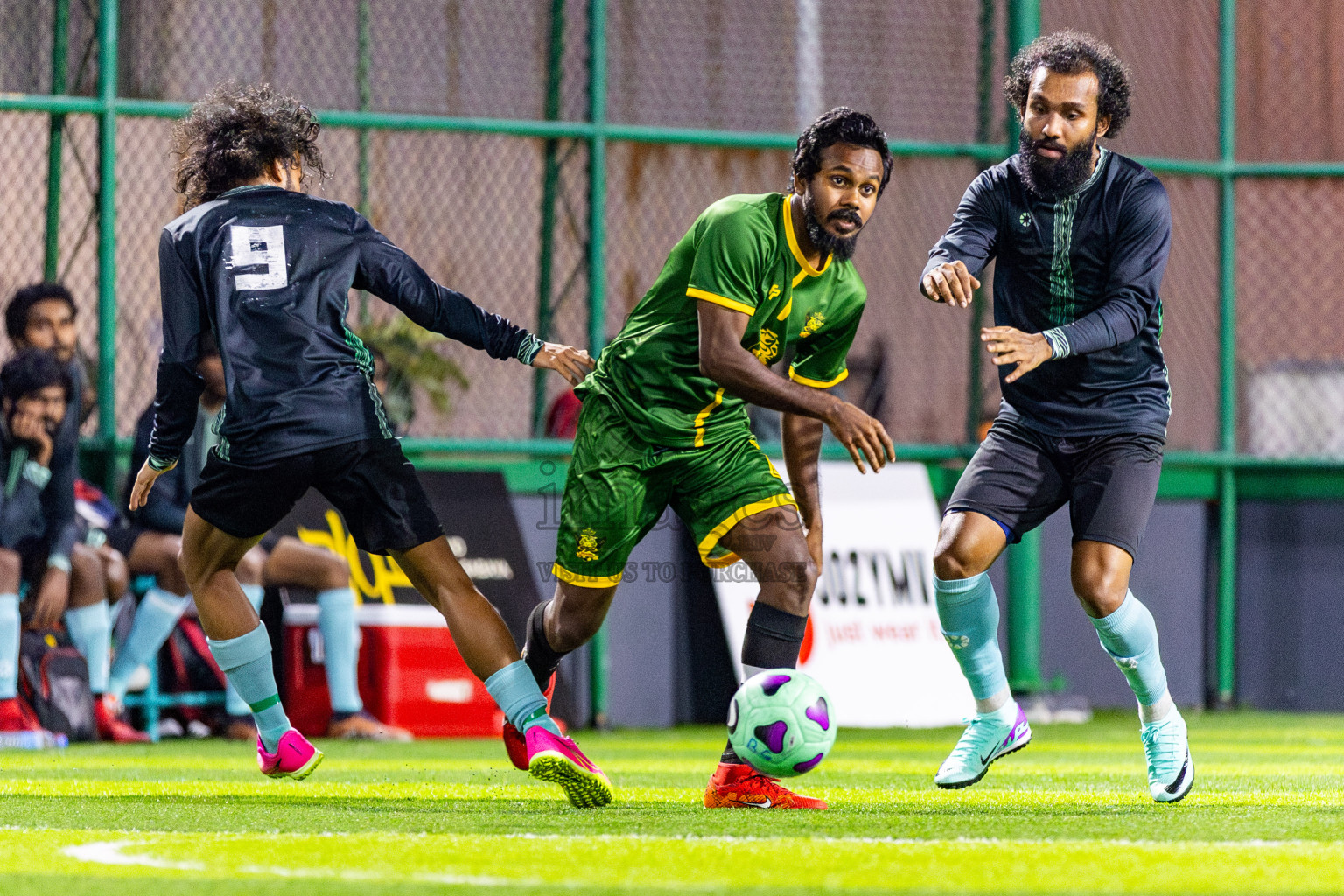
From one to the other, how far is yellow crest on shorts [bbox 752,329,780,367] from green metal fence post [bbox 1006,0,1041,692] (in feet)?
16.8

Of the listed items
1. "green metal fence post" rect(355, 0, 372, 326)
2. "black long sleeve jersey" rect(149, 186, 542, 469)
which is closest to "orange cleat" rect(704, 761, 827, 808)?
"black long sleeve jersey" rect(149, 186, 542, 469)

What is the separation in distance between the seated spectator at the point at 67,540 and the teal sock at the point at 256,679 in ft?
11.5

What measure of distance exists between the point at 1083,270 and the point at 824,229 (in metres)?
0.80

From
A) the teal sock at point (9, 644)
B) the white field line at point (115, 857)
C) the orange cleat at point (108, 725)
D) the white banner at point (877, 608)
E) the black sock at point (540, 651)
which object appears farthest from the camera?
the white banner at point (877, 608)

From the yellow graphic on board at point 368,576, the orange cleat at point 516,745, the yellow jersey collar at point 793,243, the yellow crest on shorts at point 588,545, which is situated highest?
the yellow jersey collar at point 793,243

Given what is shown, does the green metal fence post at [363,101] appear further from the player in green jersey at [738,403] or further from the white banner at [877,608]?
the player in green jersey at [738,403]

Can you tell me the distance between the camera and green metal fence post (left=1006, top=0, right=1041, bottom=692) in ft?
33.2

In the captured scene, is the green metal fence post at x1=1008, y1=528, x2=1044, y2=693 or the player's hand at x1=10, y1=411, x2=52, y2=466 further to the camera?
the green metal fence post at x1=1008, y1=528, x2=1044, y2=693

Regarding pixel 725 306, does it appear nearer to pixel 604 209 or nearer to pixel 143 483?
pixel 143 483

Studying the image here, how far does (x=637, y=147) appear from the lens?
407 inches

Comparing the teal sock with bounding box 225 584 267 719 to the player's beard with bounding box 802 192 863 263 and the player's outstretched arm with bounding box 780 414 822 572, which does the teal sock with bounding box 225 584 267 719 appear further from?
the player's beard with bounding box 802 192 863 263

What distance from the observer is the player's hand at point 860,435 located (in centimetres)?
464

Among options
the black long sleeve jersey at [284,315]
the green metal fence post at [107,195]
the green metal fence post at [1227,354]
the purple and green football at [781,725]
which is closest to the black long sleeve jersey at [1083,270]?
the purple and green football at [781,725]

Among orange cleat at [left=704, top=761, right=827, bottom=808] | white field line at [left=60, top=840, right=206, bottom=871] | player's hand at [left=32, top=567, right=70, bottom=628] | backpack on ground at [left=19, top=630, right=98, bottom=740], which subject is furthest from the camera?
player's hand at [left=32, top=567, right=70, bottom=628]
